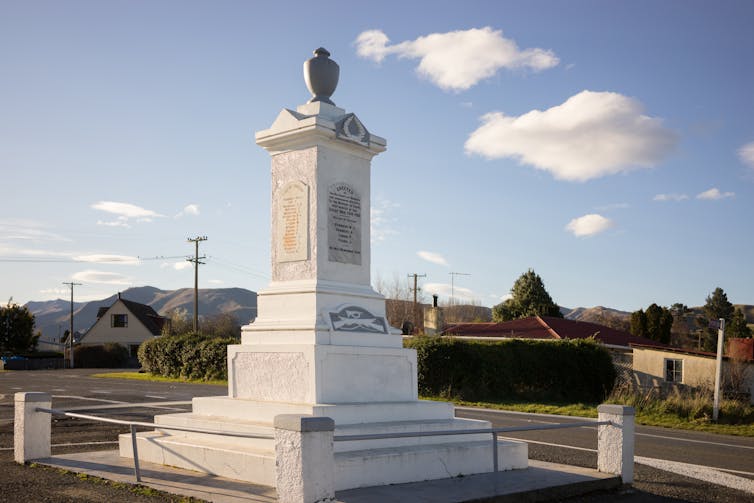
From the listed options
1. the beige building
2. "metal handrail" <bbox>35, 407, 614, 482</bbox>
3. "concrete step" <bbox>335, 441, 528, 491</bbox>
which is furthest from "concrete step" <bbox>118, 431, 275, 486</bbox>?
the beige building

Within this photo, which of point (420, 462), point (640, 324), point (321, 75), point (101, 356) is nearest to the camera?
point (420, 462)

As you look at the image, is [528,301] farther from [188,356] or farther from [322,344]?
[322,344]

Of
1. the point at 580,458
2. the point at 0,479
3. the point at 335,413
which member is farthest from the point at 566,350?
the point at 0,479

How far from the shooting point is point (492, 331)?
44.1 m

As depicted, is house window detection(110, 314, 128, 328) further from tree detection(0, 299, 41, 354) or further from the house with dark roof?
tree detection(0, 299, 41, 354)

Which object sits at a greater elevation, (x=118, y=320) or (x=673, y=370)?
(x=673, y=370)

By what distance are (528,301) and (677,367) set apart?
1272 inches

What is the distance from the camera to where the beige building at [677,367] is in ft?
87.3

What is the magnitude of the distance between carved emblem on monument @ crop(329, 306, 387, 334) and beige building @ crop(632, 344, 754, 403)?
18941 millimetres

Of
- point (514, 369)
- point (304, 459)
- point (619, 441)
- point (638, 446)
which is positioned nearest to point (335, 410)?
point (304, 459)

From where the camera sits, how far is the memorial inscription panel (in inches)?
420

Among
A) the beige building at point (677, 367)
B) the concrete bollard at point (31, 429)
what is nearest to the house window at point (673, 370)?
the beige building at point (677, 367)

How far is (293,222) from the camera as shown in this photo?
10.7m

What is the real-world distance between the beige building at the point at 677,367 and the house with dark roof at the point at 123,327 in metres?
56.9
